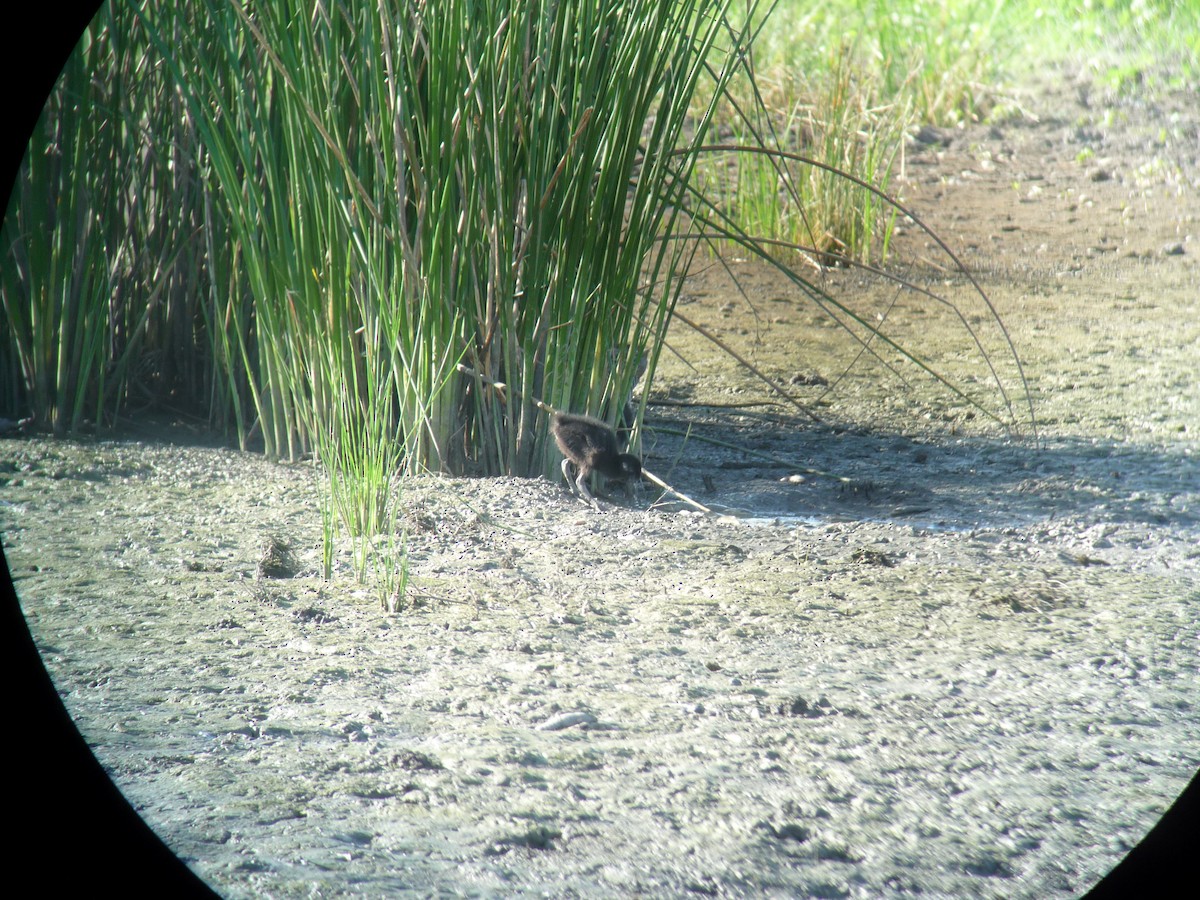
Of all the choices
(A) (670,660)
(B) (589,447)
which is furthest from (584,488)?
(A) (670,660)

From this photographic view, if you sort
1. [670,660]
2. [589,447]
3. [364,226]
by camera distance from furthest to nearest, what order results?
[589,447] → [364,226] → [670,660]

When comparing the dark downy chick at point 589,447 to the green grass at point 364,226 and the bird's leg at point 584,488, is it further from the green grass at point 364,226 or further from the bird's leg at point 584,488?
the green grass at point 364,226

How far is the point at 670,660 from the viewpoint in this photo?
7.93ft

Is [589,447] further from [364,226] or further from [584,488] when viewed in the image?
[364,226]

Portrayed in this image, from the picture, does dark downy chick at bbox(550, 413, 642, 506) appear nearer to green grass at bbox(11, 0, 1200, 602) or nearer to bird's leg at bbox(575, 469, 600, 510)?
bird's leg at bbox(575, 469, 600, 510)

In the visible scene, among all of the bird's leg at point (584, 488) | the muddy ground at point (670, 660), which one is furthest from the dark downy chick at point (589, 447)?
the muddy ground at point (670, 660)

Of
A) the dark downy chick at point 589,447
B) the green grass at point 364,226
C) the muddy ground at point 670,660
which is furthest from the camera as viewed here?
the dark downy chick at point 589,447

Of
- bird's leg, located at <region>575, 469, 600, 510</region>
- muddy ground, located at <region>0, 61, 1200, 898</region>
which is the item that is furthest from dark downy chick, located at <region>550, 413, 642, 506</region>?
muddy ground, located at <region>0, 61, 1200, 898</region>

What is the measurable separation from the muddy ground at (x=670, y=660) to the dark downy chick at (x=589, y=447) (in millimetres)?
129

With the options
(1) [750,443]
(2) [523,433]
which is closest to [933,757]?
(2) [523,433]

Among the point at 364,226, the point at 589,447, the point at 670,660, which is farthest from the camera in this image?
the point at 589,447

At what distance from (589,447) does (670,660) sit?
3.55 feet

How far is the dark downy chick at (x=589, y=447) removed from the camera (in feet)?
11.1

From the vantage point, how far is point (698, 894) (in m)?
1.67
